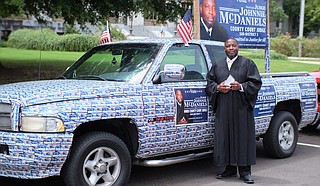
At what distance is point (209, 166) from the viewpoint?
734cm

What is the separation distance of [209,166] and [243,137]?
121 cm

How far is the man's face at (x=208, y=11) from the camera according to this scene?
996 centimetres

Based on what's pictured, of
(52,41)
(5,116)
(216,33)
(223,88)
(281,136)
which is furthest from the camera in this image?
(52,41)

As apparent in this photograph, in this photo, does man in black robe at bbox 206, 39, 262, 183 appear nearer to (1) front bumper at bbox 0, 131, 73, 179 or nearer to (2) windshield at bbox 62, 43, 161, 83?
(2) windshield at bbox 62, 43, 161, 83

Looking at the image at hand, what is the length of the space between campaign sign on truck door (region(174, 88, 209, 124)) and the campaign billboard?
147 inches

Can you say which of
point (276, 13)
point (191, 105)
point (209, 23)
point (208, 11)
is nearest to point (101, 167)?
point (191, 105)

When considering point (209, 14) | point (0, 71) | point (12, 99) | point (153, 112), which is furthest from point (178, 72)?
point (0, 71)

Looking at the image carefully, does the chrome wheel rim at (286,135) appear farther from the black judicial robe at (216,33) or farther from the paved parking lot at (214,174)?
the black judicial robe at (216,33)

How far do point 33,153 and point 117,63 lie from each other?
1.92m

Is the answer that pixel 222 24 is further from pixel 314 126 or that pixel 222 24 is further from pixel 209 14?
pixel 314 126

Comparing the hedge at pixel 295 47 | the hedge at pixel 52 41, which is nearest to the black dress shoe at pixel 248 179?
the hedge at pixel 52 41

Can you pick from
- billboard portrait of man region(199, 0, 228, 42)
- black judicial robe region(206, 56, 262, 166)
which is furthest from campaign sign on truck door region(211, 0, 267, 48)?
black judicial robe region(206, 56, 262, 166)

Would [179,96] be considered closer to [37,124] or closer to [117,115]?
[117,115]

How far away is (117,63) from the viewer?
254 inches
